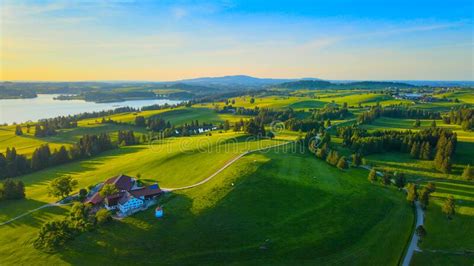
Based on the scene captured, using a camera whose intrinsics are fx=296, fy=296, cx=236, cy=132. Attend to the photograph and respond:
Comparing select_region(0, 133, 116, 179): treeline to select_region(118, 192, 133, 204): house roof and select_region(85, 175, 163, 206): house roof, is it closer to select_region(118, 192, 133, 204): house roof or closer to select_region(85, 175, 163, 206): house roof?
select_region(85, 175, 163, 206): house roof

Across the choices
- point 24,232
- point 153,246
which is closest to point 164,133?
point 24,232

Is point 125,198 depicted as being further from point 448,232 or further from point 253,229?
point 448,232

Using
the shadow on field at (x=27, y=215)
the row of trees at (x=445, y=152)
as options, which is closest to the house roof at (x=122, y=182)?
the shadow on field at (x=27, y=215)

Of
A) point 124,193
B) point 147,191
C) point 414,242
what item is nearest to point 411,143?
point 414,242

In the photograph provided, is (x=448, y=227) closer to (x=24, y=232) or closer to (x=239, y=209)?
(x=239, y=209)

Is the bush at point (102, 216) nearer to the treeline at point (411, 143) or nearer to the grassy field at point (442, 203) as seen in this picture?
the grassy field at point (442, 203)

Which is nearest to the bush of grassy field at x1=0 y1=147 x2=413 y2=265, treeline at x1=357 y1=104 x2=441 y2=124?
grassy field at x1=0 y1=147 x2=413 y2=265
